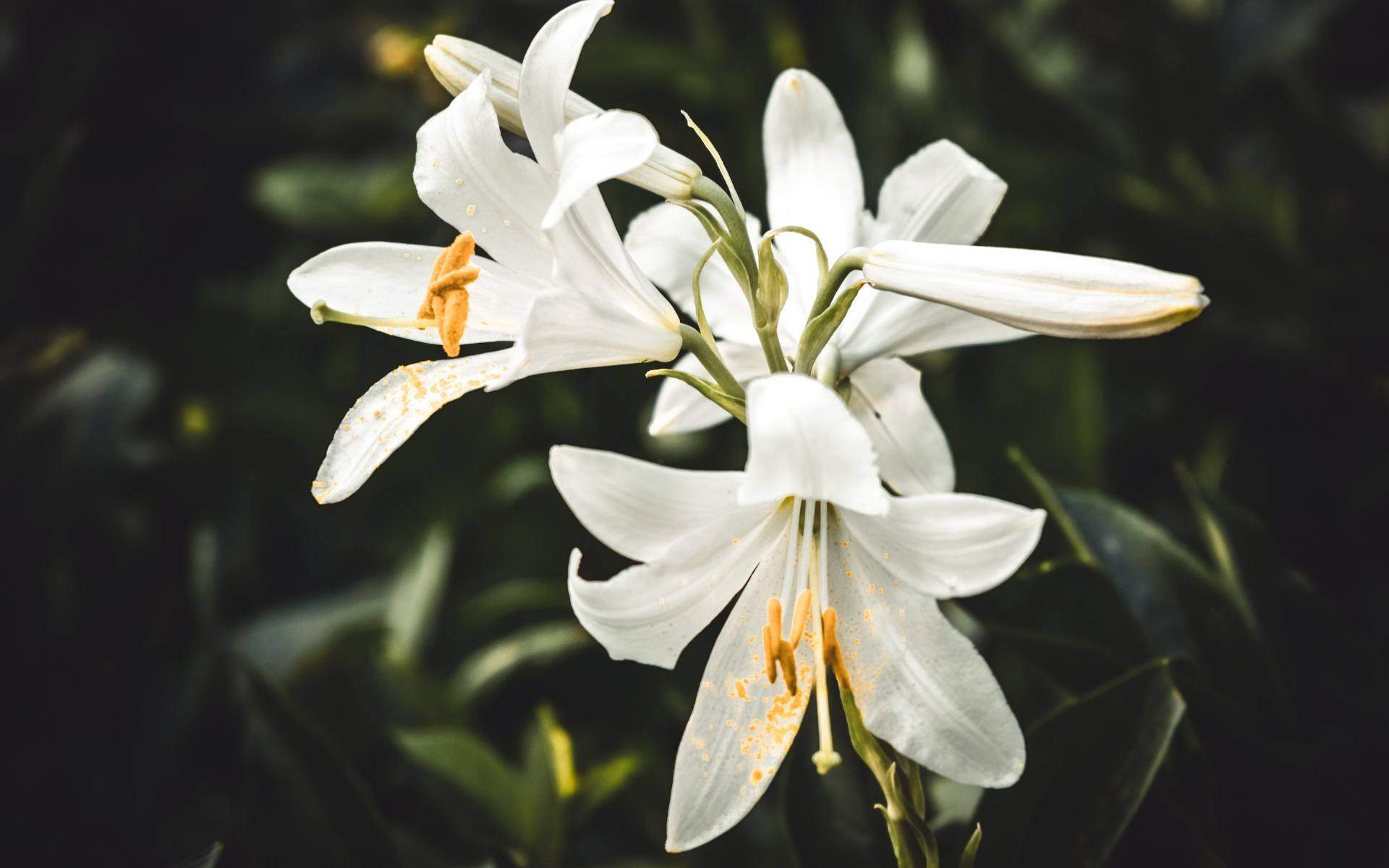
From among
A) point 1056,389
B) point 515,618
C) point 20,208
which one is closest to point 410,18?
point 20,208

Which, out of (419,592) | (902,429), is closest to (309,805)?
(902,429)

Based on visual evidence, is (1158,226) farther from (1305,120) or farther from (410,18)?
(410,18)

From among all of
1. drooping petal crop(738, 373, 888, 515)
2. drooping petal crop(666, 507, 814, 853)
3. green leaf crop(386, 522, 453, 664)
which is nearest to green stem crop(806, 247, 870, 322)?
drooping petal crop(738, 373, 888, 515)

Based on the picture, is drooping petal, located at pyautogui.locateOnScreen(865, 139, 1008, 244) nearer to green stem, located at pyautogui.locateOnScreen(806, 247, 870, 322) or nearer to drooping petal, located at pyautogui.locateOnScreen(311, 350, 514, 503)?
green stem, located at pyautogui.locateOnScreen(806, 247, 870, 322)

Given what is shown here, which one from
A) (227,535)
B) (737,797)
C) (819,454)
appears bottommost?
(227,535)

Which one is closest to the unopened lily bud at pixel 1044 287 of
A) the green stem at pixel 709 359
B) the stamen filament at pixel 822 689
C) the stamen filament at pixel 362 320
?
the green stem at pixel 709 359

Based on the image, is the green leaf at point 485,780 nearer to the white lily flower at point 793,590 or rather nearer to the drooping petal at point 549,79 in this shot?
the white lily flower at point 793,590

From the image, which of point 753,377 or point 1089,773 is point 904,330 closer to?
point 753,377
